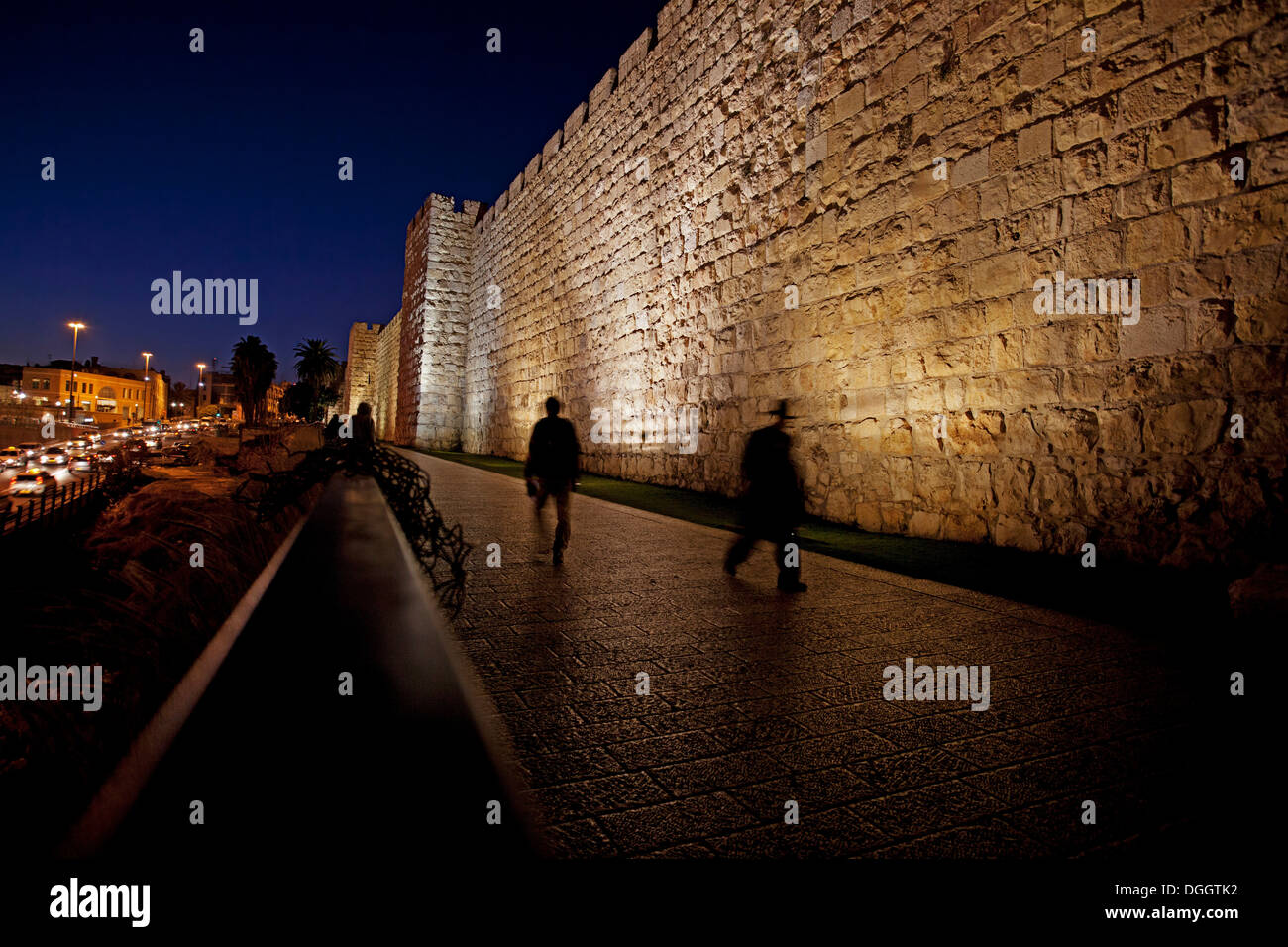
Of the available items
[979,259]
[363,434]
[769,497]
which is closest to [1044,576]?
[769,497]

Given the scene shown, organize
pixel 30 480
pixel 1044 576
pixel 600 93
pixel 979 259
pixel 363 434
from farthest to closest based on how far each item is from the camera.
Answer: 1. pixel 30 480
2. pixel 600 93
3. pixel 979 259
4. pixel 1044 576
5. pixel 363 434

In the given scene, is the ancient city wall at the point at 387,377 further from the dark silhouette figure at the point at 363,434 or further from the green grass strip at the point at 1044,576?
the dark silhouette figure at the point at 363,434

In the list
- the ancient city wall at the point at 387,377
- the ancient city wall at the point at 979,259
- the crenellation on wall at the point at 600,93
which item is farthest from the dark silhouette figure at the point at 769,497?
the ancient city wall at the point at 387,377

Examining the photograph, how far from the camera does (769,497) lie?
4773 millimetres

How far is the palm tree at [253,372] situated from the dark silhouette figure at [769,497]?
32.5 metres

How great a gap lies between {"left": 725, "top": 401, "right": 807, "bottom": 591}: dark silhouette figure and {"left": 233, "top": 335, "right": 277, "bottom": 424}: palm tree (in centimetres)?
3253

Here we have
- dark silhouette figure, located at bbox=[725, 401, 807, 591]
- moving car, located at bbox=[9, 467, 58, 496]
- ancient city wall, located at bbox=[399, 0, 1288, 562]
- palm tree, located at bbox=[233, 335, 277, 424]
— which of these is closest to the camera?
ancient city wall, located at bbox=[399, 0, 1288, 562]

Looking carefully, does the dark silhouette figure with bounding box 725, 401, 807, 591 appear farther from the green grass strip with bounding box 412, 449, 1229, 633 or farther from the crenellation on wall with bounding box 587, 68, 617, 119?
the crenellation on wall with bounding box 587, 68, 617, 119

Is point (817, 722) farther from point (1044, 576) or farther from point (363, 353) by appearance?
point (363, 353)

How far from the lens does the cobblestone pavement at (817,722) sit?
5.70 ft

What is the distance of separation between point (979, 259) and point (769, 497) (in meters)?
3.07

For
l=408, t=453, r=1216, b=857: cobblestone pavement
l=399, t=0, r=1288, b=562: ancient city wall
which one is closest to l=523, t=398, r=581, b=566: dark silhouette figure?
l=408, t=453, r=1216, b=857: cobblestone pavement

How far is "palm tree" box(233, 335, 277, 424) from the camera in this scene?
112 ft
